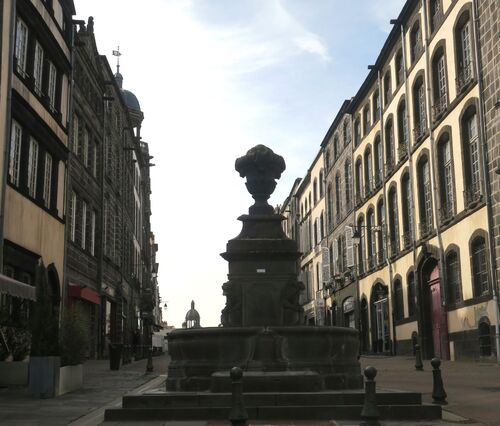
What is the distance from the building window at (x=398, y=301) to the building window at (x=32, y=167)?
18.8 meters

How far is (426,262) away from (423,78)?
7889 mm

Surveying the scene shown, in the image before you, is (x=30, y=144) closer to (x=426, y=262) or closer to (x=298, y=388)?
(x=298, y=388)

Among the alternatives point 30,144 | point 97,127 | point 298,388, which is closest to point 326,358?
point 298,388

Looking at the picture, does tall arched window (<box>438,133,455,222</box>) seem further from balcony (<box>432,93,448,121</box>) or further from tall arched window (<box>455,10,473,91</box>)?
tall arched window (<box>455,10,473,91</box>)

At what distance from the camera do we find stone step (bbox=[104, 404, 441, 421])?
9.33 meters

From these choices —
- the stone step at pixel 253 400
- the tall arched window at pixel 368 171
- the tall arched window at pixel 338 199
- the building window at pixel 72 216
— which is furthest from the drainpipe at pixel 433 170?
the tall arched window at pixel 338 199

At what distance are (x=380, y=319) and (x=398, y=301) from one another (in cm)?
404

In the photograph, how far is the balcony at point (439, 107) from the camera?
1054 inches

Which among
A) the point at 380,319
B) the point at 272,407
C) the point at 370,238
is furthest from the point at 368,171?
the point at 272,407

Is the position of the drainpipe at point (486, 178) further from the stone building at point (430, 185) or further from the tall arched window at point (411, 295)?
the tall arched window at point (411, 295)

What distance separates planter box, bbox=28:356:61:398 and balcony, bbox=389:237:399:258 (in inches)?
942

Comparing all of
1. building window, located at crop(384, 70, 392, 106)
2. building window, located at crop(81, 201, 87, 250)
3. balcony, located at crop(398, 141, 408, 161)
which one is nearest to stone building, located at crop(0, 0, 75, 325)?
building window, located at crop(81, 201, 87, 250)

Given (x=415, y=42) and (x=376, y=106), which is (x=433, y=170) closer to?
(x=415, y=42)

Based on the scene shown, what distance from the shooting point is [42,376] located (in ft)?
42.7
